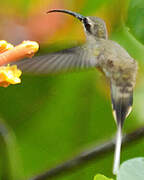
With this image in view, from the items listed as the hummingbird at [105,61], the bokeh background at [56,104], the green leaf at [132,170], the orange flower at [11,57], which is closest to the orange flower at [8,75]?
the orange flower at [11,57]

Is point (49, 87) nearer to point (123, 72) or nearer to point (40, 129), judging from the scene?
point (40, 129)

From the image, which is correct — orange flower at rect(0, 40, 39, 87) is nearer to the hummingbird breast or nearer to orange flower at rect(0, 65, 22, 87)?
orange flower at rect(0, 65, 22, 87)

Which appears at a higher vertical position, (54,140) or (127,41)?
(127,41)

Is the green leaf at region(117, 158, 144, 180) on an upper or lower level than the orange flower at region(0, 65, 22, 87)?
lower

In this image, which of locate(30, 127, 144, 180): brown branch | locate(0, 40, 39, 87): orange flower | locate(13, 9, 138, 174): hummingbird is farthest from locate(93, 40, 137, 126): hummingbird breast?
locate(0, 40, 39, 87): orange flower

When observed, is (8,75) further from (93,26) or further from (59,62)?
(93,26)

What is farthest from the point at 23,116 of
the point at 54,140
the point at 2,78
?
the point at 2,78
